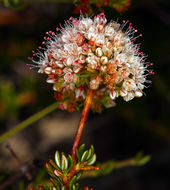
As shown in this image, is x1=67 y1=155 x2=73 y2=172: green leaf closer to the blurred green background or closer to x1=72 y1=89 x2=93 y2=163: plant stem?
x1=72 y1=89 x2=93 y2=163: plant stem

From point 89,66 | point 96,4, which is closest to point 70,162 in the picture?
point 89,66

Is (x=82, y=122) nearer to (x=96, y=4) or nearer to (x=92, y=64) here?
(x=92, y=64)

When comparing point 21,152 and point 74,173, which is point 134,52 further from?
point 21,152

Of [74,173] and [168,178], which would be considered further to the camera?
[168,178]

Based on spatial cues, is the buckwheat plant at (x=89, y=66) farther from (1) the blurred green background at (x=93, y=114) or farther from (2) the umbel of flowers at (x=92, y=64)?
(1) the blurred green background at (x=93, y=114)

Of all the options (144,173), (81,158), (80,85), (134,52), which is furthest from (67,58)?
(144,173)
